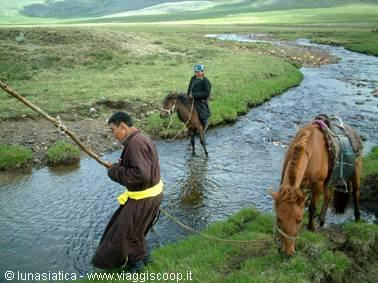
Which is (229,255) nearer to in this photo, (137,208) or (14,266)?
(137,208)

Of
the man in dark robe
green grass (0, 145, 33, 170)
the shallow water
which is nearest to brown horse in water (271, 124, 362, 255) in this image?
the shallow water

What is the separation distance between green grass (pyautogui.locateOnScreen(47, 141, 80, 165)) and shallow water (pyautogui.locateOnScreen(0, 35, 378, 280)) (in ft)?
1.68

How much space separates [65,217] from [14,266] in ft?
7.51

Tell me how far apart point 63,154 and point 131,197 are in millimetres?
8647

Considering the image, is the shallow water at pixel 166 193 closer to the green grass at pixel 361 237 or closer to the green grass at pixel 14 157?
the green grass at pixel 14 157

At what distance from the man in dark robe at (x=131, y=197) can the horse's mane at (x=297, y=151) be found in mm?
2277

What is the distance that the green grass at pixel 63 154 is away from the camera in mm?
14906

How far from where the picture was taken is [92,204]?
1166 cm

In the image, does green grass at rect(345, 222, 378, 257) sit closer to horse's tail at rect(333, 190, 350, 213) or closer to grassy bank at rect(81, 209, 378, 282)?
grassy bank at rect(81, 209, 378, 282)

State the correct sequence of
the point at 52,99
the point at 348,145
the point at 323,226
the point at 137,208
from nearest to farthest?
the point at 137,208 → the point at 348,145 → the point at 323,226 → the point at 52,99

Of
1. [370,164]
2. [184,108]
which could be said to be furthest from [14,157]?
[370,164]

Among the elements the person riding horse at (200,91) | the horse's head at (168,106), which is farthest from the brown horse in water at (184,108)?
the person riding horse at (200,91)

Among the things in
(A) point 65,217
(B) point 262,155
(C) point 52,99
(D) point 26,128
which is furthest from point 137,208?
(C) point 52,99

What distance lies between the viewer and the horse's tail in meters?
9.78
